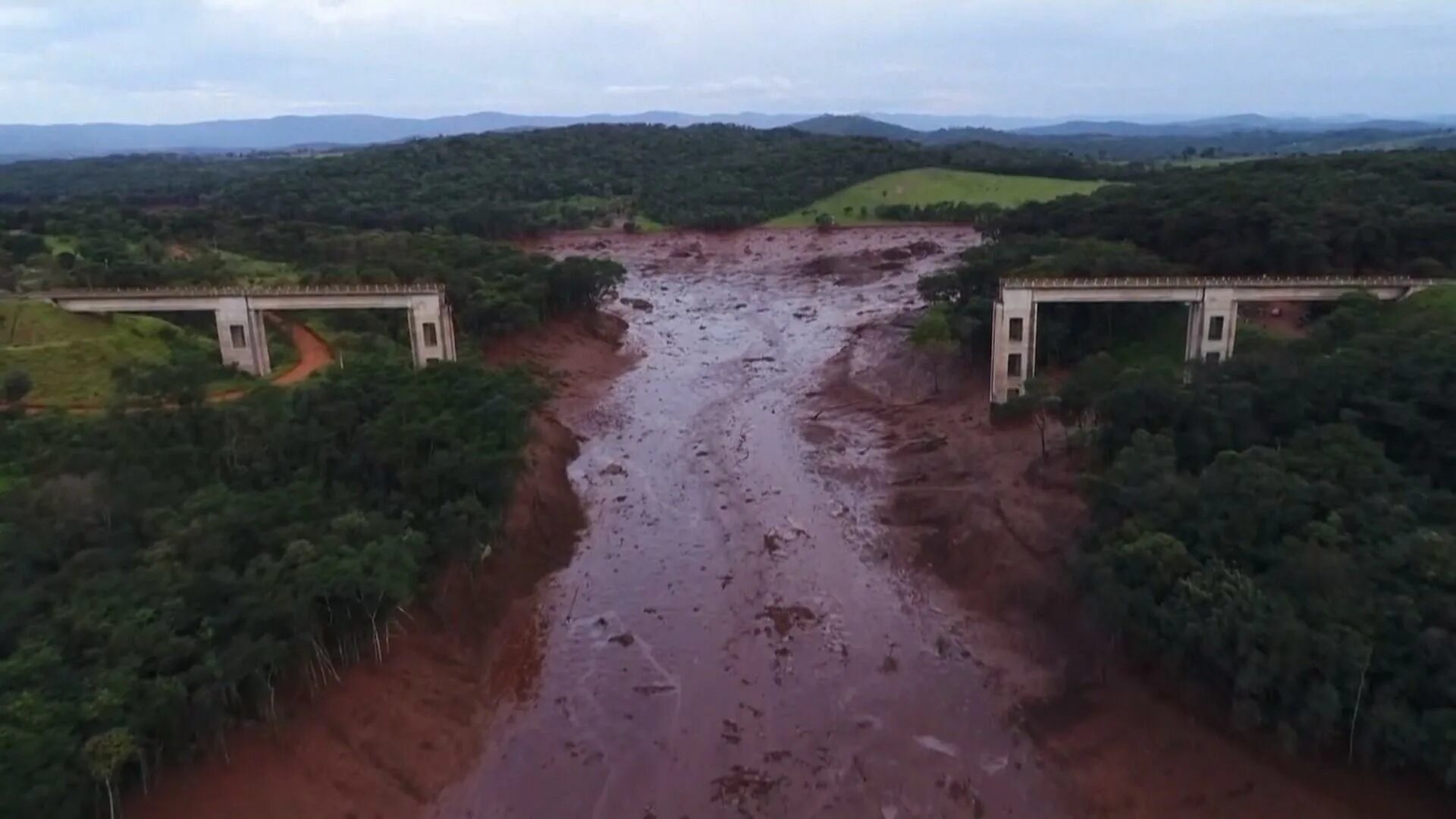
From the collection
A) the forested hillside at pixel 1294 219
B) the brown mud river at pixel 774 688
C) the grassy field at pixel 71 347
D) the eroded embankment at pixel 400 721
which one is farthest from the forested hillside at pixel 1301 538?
the grassy field at pixel 71 347

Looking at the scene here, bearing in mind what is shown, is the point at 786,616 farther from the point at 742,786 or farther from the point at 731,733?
the point at 742,786

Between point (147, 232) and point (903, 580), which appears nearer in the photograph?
point (903, 580)

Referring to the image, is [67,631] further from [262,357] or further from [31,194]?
[31,194]

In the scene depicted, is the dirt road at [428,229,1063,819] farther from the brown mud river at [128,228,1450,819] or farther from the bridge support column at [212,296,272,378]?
the bridge support column at [212,296,272,378]

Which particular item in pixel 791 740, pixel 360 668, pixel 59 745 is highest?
pixel 59 745

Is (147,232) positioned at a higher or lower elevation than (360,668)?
higher

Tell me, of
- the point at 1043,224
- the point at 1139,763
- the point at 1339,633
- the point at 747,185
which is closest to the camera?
the point at 1339,633

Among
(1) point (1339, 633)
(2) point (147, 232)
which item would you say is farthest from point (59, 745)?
(2) point (147, 232)
